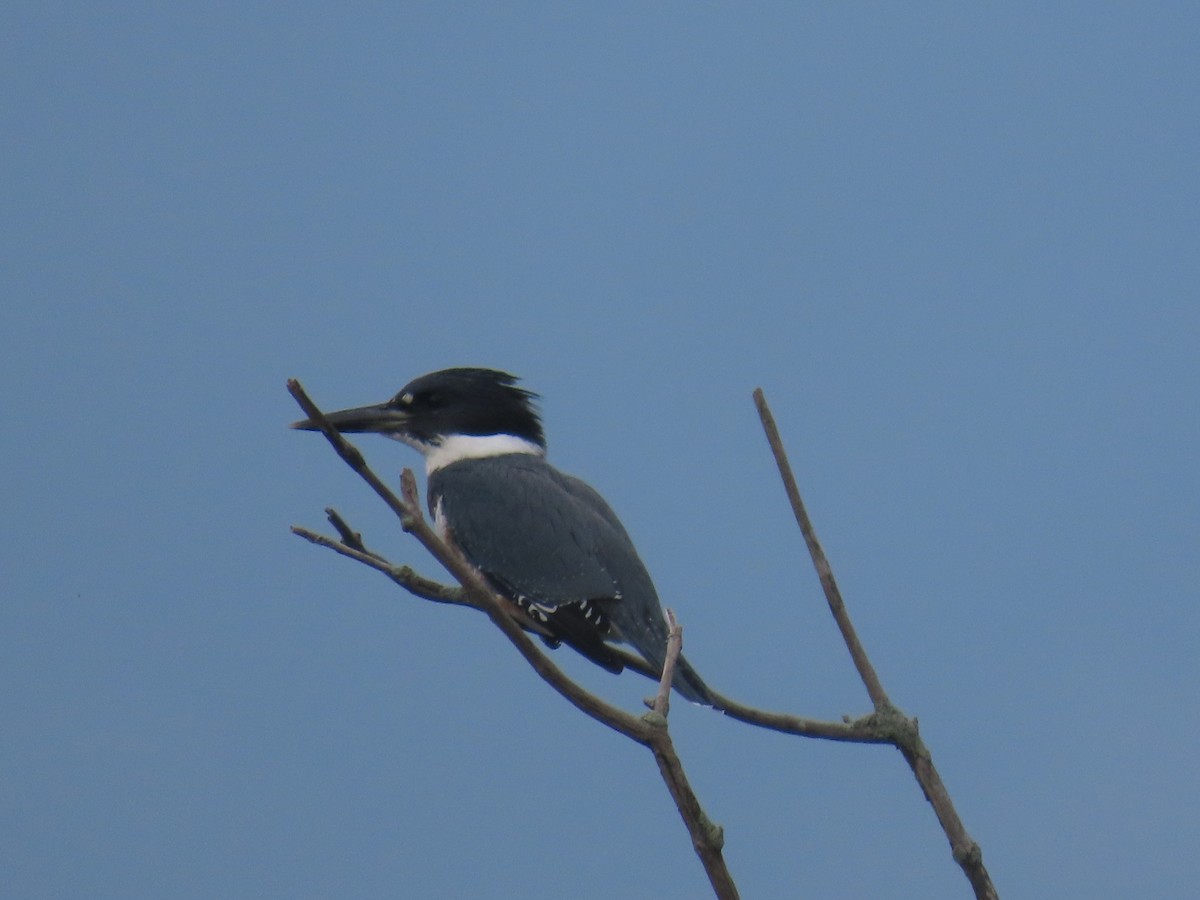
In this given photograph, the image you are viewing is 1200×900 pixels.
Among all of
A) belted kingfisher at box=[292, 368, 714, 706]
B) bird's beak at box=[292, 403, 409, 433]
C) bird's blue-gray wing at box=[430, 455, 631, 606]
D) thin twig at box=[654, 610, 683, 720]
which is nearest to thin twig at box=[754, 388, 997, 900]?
thin twig at box=[654, 610, 683, 720]

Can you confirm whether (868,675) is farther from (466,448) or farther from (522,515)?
(466,448)

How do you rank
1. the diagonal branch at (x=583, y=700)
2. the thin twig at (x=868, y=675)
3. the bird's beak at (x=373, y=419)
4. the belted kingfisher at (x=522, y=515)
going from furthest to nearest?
the bird's beak at (x=373, y=419) < the belted kingfisher at (x=522, y=515) < the thin twig at (x=868, y=675) < the diagonal branch at (x=583, y=700)

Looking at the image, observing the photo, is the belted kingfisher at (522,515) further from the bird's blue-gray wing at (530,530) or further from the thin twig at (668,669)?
the thin twig at (668,669)

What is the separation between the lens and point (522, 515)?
7.86ft

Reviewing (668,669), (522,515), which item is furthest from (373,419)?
(668,669)

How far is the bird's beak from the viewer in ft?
8.67

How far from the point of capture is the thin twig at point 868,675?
1.28m

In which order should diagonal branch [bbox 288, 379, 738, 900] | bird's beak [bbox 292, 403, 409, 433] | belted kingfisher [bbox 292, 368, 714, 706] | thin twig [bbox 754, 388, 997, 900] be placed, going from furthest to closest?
bird's beak [bbox 292, 403, 409, 433], belted kingfisher [bbox 292, 368, 714, 706], thin twig [bbox 754, 388, 997, 900], diagonal branch [bbox 288, 379, 738, 900]

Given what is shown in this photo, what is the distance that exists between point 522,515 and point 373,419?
1.48ft

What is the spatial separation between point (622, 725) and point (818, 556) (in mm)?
380

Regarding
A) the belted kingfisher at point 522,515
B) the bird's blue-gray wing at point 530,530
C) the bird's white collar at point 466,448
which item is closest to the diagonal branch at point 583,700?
the belted kingfisher at point 522,515

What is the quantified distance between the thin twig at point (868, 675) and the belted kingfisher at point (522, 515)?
1.35 ft

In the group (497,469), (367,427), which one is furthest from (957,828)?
(367,427)

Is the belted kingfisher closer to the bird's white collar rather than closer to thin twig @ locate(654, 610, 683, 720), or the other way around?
the bird's white collar
